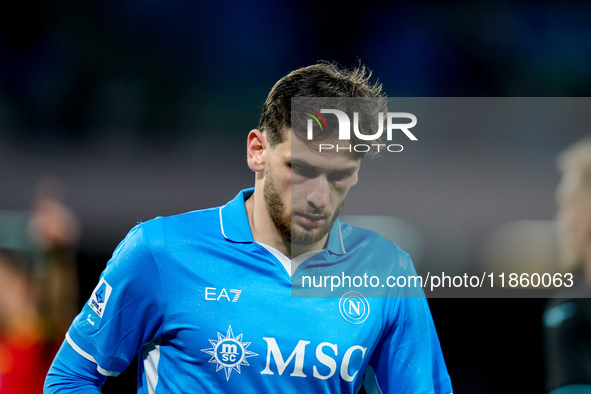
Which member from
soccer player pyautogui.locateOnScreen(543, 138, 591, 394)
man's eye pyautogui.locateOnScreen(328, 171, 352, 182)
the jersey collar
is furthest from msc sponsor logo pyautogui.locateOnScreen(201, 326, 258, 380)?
soccer player pyautogui.locateOnScreen(543, 138, 591, 394)

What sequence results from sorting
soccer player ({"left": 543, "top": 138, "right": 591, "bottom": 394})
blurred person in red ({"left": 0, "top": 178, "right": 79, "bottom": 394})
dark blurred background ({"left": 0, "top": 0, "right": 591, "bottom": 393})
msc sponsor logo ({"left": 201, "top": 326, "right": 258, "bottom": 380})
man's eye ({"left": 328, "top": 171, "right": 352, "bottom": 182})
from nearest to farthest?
msc sponsor logo ({"left": 201, "top": 326, "right": 258, "bottom": 380}) < man's eye ({"left": 328, "top": 171, "right": 352, "bottom": 182}) < soccer player ({"left": 543, "top": 138, "right": 591, "bottom": 394}) < blurred person in red ({"left": 0, "top": 178, "right": 79, "bottom": 394}) < dark blurred background ({"left": 0, "top": 0, "right": 591, "bottom": 393})

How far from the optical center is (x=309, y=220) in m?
1.59

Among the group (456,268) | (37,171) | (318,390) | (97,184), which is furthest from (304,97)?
(37,171)

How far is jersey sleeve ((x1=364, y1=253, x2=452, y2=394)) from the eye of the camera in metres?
1.62

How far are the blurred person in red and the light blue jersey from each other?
113 centimetres

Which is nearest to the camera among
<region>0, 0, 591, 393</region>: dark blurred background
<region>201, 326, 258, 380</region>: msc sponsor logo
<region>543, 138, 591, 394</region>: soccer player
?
<region>201, 326, 258, 380</region>: msc sponsor logo

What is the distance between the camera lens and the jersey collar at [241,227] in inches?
63.0

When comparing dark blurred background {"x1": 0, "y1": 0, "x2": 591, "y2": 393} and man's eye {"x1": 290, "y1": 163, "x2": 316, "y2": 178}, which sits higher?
dark blurred background {"x1": 0, "y1": 0, "x2": 591, "y2": 393}

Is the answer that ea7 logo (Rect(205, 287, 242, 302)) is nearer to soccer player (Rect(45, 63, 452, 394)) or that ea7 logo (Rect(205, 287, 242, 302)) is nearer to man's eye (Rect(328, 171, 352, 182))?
soccer player (Rect(45, 63, 452, 394))

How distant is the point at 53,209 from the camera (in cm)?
268

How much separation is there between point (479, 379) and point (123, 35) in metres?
2.48

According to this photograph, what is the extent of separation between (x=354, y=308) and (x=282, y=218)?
0.34 m

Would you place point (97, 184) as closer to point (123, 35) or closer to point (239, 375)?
point (123, 35)

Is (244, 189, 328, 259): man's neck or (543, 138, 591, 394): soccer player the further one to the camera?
(543, 138, 591, 394): soccer player
